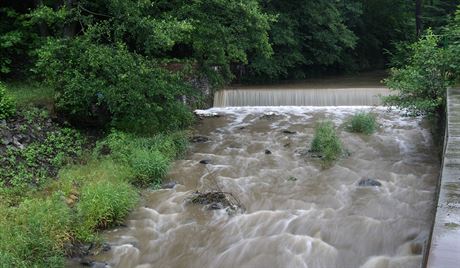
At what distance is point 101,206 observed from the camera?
723cm

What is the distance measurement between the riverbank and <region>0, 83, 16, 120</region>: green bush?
0.11m

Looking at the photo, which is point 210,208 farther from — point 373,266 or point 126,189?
point 373,266

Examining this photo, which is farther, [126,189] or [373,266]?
[126,189]

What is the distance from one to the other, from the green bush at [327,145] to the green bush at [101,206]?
4659mm

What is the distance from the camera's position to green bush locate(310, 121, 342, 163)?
10312mm

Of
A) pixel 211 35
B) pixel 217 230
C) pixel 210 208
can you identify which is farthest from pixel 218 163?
pixel 211 35

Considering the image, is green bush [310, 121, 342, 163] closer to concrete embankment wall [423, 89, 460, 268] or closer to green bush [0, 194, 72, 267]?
concrete embankment wall [423, 89, 460, 268]

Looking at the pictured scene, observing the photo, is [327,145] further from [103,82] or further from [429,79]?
[103,82]

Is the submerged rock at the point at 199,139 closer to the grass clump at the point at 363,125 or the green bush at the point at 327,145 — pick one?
the green bush at the point at 327,145

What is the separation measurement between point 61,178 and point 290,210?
430cm

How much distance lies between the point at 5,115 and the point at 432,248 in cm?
868

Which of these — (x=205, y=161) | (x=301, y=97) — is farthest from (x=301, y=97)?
(x=205, y=161)

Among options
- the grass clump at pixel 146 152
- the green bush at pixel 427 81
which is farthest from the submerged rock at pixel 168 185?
the green bush at pixel 427 81

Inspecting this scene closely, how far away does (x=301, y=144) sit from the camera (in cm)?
1167
